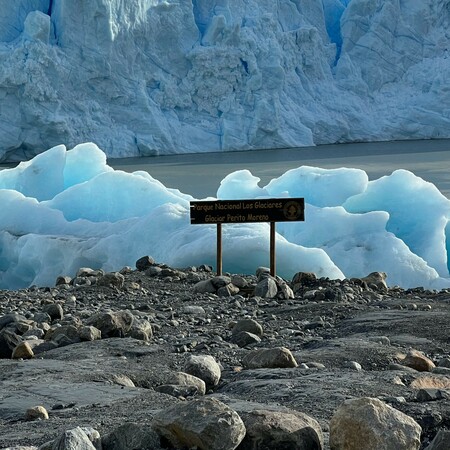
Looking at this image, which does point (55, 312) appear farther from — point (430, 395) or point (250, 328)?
point (430, 395)

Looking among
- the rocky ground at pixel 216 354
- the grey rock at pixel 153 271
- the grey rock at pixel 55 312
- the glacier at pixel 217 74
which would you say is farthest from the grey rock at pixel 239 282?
the glacier at pixel 217 74

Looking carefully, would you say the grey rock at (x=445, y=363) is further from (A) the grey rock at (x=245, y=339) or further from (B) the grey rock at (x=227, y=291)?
(B) the grey rock at (x=227, y=291)

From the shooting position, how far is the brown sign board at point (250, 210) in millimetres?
5547

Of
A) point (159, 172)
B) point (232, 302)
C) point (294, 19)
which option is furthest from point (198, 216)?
point (294, 19)

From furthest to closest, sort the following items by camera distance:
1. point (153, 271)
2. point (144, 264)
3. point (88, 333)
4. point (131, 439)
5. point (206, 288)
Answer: point (144, 264) → point (153, 271) → point (206, 288) → point (88, 333) → point (131, 439)

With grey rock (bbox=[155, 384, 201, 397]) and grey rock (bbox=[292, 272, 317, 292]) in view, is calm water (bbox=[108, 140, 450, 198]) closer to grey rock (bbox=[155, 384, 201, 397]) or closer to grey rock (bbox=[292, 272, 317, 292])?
grey rock (bbox=[292, 272, 317, 292])

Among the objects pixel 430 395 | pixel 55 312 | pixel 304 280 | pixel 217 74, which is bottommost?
pixel 304 280

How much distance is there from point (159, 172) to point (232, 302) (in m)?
13.0

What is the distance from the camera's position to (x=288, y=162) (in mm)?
19281

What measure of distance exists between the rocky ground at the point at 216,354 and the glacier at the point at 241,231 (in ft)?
4.32

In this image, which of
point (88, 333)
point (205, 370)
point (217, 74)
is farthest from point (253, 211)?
point (217, 74)

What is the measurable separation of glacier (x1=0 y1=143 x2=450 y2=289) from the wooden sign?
1015 millimetres

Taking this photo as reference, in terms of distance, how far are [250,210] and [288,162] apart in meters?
13.8

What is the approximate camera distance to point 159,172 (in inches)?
691
